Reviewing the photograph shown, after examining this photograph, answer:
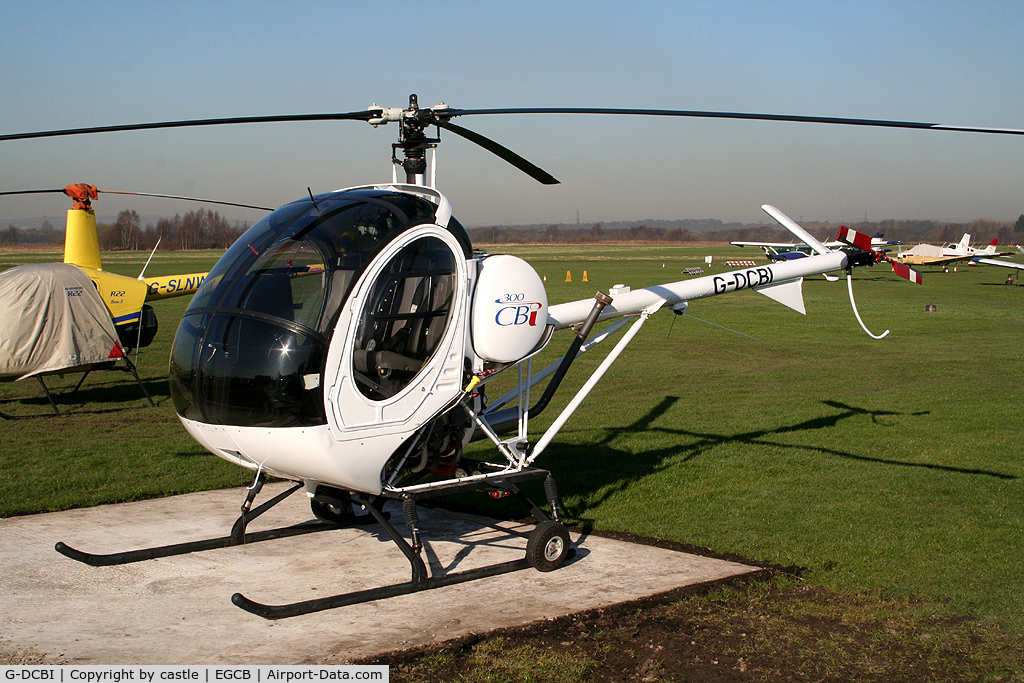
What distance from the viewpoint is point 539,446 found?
6953mm

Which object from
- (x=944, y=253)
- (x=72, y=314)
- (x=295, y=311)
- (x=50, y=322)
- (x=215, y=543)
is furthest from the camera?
(x=944, y=253)

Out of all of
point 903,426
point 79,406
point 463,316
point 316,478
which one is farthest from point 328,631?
point 79,406

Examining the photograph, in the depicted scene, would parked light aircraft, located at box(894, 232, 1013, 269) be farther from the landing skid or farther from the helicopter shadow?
the landing skid

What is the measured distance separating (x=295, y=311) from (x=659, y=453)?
6.11 metres

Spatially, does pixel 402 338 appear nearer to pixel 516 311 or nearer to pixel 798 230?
pixel 516 311

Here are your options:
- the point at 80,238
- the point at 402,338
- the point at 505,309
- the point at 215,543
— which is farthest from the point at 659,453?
the point at 80,238

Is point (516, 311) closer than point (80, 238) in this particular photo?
Yes

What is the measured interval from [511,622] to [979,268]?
2739 inches

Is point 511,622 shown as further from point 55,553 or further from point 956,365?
point 956,365

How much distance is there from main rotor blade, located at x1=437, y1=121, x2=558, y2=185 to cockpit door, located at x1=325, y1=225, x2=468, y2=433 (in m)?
0.82

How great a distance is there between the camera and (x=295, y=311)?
5340mm

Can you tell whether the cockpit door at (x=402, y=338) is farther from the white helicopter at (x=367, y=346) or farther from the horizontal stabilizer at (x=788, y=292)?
the horizontal stabilizer at (x=788, y=292)

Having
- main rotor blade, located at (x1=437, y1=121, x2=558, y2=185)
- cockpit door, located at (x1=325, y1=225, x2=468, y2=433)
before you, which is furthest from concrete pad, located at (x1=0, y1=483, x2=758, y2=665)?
main rotor blade, located at (x1=437, y1=121, x2=558, y2=185)

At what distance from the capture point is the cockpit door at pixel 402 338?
214 inches
